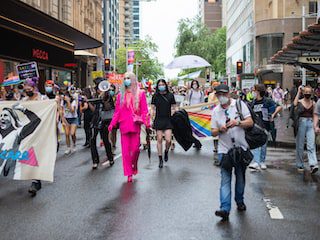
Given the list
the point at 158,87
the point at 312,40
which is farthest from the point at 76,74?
the point at 158,87

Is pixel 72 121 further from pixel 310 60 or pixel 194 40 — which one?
pixel 194 40

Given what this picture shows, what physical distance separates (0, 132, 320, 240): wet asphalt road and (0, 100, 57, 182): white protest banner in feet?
1.17

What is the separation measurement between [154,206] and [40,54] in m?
21.0

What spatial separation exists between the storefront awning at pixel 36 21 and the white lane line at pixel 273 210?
1236 cm

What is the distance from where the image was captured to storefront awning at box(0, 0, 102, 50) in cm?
1842

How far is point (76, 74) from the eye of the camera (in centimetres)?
4391

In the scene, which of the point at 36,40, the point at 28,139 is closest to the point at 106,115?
the point at 28,139

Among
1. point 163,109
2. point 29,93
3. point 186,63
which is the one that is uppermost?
point 186,63

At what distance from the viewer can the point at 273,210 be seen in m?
6.95

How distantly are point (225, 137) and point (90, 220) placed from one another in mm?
1945

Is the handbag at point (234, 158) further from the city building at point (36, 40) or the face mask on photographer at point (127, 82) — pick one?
the city building at point (36, 40)

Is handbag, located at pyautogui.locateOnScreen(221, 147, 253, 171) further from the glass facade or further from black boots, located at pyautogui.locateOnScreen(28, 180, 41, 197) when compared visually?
the glass facade

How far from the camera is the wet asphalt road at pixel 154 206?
5.84 m

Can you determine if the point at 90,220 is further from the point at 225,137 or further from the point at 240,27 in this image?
the point at 240,27
